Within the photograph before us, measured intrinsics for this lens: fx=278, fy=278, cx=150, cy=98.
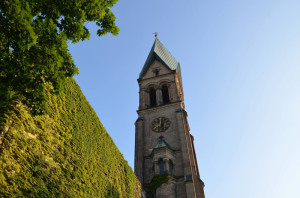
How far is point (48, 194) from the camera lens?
27.7 feet

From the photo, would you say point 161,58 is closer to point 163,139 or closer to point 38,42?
point 163,139

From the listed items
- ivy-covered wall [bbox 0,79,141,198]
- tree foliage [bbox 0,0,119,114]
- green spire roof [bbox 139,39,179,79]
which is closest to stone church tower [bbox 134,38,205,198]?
green spire roof [bbox 139,39,179,79]

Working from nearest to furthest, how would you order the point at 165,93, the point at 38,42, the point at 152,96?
the point at 38,42
the point at 165,93
the point at 152,96

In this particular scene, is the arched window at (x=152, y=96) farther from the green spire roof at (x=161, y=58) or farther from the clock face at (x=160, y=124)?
the clock face at (x=160, y=124)

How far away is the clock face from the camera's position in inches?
1212

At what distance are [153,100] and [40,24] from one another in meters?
29.0

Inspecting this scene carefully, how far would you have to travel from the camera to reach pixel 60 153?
393 inches

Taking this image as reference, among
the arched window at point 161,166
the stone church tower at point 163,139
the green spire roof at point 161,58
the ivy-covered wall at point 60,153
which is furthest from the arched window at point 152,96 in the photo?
the ivy-covered wall at point 60,153

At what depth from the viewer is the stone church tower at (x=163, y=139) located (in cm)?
2481

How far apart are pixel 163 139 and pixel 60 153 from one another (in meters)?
20.3

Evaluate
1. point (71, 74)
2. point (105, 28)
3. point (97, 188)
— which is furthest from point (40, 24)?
point (97, 188)

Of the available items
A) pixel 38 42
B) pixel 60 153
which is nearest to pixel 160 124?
pixel 60 153

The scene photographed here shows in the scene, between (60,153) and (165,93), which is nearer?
(60,153)

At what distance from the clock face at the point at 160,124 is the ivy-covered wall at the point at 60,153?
49.5ft
